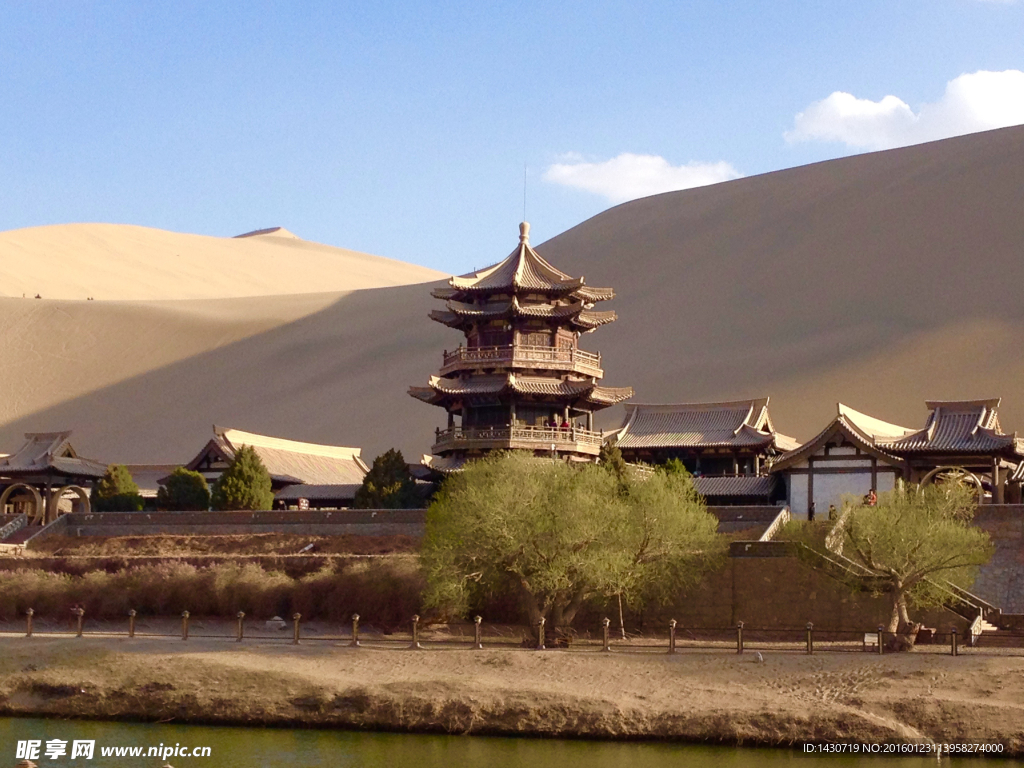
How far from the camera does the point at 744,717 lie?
33.2 meters

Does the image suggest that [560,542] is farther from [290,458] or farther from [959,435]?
[290,458]

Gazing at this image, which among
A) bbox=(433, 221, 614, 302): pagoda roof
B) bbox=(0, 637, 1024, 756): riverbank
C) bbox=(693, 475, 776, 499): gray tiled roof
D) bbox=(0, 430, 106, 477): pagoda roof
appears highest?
bbox=(433, 221, 614, 302): pagoda roof

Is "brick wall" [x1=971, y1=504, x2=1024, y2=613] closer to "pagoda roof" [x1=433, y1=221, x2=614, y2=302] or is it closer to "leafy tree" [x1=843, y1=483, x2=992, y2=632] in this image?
"leafy tree" [x1=843, y1=483, x2=992, y2=632]

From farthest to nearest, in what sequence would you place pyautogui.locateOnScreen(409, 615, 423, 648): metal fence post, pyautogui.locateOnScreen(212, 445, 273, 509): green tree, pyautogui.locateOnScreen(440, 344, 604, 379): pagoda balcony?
pyautogui.locateOnScreen(440, 344, 604, 379): pagoda balcony
pyautogui.locateOnScreen(212, 445, 273, 509): green tree
pyautogui.locateOnScreen(409, 615, 423, 648): metal fence post

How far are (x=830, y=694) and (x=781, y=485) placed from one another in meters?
24.3

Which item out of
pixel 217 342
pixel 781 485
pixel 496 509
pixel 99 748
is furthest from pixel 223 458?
pixel 217 342

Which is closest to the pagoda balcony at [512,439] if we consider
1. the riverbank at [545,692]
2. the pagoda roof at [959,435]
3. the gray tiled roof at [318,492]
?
the gray tiled roof at [318,492]

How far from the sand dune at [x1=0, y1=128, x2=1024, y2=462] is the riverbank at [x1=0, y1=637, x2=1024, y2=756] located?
61027mm

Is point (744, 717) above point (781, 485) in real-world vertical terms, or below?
below

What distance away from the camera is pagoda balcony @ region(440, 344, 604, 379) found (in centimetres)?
5969

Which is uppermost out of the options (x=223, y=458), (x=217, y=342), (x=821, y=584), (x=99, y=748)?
(x=217, y=342)

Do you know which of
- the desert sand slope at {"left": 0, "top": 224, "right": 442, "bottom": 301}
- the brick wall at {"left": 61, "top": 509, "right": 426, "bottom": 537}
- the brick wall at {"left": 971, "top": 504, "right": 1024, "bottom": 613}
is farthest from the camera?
the desert sand slope at {"left": 0, "top": 224, "right": 442, "bottom": 301}

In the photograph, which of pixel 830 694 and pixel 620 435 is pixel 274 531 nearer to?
pixel 620 435

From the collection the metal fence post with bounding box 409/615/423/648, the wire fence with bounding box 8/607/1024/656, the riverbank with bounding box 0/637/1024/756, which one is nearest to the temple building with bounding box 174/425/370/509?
the wire fence with bounding box 8/607/1024/656
